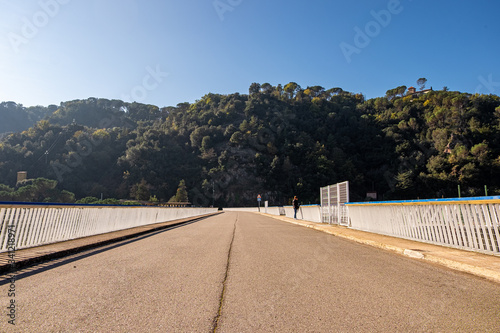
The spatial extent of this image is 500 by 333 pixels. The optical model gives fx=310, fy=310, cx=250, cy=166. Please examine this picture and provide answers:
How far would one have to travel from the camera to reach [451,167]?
108m

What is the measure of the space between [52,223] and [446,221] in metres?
11.5

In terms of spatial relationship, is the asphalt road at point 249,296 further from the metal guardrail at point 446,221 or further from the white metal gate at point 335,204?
the white metal gate at point 335,204

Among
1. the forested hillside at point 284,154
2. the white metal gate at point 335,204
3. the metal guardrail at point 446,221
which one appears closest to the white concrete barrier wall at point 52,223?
the metal guardrail at point 446,221

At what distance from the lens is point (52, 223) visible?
949 centimetres

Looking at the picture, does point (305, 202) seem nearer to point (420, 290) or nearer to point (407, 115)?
point (407, 115)

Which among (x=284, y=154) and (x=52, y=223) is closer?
(x=52, y=223)

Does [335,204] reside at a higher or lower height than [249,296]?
higher

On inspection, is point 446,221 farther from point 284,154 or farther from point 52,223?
point 284,154

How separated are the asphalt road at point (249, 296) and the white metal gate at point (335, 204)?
10.5m

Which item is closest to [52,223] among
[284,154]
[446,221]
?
[446,221]

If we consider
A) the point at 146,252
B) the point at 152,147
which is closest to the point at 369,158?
the point at 152,147

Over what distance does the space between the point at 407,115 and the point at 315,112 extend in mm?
43674

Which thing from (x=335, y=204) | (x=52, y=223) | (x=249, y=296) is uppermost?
(x=335, y=204)

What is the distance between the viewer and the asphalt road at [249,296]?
3.30m
